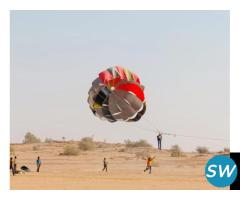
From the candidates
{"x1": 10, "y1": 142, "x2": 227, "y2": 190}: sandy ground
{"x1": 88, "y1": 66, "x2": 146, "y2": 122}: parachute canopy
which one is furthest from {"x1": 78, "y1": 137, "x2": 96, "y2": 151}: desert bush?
{"x1": 88, "y1": 66, "x2": 146, "y2": 122}: parachute canopy

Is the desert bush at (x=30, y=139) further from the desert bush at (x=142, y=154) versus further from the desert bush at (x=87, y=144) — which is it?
the desert bush at (x=142, y=154)

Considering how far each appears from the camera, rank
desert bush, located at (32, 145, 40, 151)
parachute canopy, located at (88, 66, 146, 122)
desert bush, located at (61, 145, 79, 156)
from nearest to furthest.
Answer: parachute canopy, located at (88, 66, 146, 122), desert bush, located at (61, 145, 79, 156), desert bush, located at (32, 145, 40, 151)

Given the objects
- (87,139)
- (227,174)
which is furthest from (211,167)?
(87,139)

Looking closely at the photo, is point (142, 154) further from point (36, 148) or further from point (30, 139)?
point (30, 139)

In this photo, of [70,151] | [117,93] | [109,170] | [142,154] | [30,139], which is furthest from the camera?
[30,139]

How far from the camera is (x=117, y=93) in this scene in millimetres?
30484

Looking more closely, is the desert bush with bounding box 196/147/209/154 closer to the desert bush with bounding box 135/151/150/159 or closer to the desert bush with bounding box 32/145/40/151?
the desert bush with bounding box 135/151/150/159

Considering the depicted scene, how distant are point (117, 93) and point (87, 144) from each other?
1651 centimetres

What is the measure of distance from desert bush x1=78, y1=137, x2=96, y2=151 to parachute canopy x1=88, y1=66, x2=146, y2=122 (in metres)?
15.0

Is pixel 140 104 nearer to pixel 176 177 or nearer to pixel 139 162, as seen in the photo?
pixel 176 177
